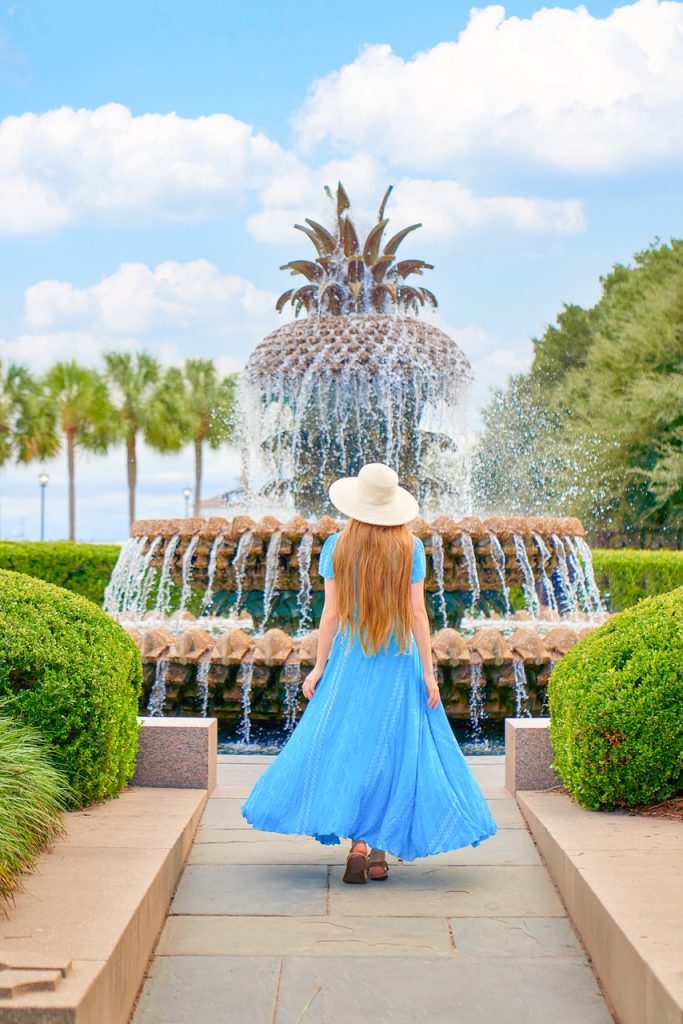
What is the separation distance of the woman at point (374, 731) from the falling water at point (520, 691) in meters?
3.83

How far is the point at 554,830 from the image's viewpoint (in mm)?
4891

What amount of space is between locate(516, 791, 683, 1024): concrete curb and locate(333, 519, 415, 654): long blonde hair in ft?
3.87

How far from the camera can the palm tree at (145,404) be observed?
1918 inches

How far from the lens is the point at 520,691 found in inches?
338

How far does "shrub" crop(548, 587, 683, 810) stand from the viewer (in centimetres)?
502

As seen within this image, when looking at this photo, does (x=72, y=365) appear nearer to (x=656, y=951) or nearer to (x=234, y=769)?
(x=234, y=769)

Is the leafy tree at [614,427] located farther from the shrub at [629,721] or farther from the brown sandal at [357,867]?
the brown sandal at [357,867]

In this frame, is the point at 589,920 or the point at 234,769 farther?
the point at 234,769

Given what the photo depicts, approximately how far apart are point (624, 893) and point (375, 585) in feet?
5.29

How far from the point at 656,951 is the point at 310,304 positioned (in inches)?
398

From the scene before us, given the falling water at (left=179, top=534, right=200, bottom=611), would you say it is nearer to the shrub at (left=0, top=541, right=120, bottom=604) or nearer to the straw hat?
the straw hat

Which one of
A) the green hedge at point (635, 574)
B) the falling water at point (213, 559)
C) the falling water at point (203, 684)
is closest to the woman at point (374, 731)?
the falling water at point (203, 684)

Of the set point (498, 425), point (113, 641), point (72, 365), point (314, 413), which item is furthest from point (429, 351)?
point (72, 365)

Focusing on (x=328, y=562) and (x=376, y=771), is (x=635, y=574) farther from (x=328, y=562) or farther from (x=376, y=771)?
(x=376, y=771)
